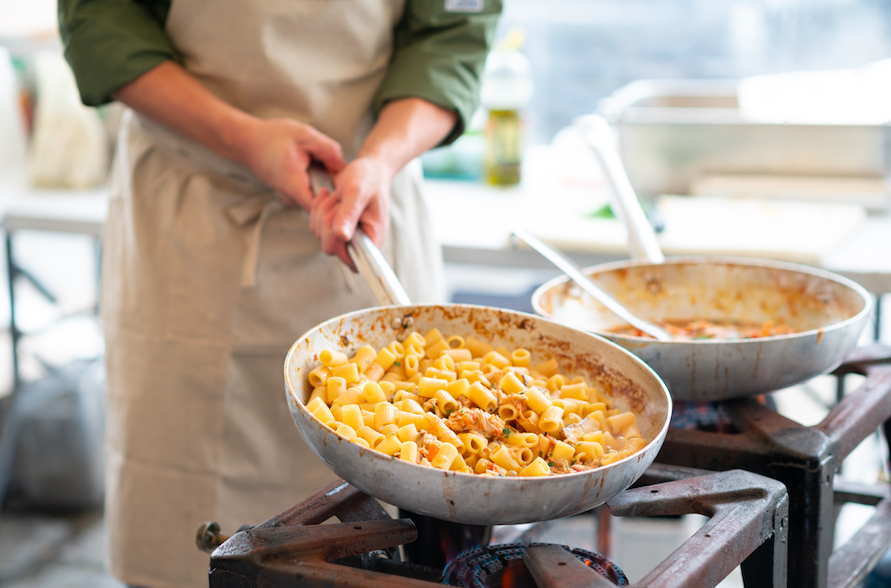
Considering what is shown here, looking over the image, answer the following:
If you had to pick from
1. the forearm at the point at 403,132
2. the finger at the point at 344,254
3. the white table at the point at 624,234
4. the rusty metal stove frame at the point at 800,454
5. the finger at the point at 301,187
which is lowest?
the white table at the point at 624,234

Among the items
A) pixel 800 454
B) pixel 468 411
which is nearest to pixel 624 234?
pixel 800 454

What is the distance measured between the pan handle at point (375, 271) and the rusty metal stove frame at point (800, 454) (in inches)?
11.4

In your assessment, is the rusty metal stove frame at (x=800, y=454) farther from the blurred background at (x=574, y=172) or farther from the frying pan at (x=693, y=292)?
the blurred background at (x=574, y=172)

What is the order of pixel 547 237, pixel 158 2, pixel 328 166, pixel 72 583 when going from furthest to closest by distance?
pixel 72 583 → pixel 547 237 → pixel 158 2 → pixel 328 166

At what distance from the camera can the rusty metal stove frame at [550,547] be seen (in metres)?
0.56

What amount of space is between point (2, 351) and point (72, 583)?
86 cm

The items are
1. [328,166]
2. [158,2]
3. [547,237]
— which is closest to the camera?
[328,166]

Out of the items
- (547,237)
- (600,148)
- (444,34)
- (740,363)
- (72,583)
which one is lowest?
(72,583)

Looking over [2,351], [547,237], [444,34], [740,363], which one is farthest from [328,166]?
[2,351]

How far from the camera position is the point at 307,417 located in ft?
1.90

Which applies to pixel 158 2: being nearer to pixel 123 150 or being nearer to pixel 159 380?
pixel 123 150

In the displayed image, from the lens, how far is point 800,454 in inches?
28.4

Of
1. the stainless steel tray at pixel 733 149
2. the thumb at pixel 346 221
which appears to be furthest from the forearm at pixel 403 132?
the stainless steel tray at pixel 733 149

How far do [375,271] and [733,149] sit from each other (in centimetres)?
113
